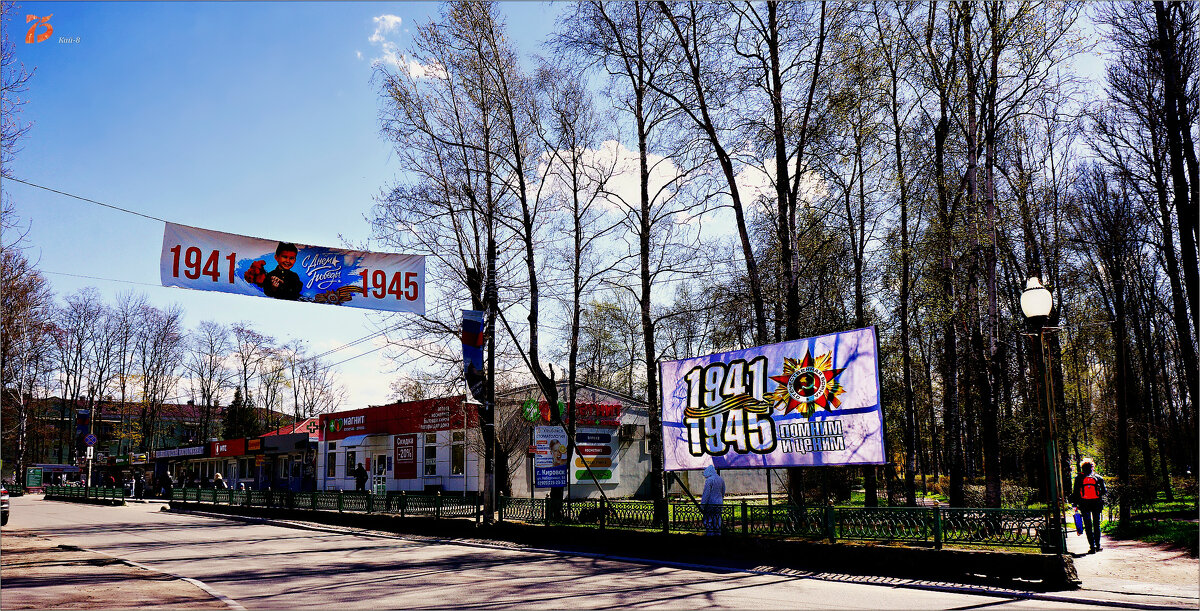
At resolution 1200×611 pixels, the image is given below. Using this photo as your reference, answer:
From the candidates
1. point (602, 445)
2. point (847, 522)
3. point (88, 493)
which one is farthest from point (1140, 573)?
point (88, 493)

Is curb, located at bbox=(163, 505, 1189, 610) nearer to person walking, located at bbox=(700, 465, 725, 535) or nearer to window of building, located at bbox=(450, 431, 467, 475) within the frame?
person walking, located at bbox=(700, 465, 725, 535)

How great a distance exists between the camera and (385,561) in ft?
49.2

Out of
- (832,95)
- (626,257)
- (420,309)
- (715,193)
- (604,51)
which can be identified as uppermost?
(604,51)

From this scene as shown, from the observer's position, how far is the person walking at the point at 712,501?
15.5 m

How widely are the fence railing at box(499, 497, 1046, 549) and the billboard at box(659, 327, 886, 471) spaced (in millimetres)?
875

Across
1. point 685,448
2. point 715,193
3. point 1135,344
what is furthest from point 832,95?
point 1135,344

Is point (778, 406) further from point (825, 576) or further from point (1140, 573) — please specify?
point (1140, 573)

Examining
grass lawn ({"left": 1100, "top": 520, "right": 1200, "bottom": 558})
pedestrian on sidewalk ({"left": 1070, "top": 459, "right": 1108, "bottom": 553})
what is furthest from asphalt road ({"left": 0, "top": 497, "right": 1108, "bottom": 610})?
grass lawn ({"left": 1100, "top": 520, "right": 1200, "bottom": 558})

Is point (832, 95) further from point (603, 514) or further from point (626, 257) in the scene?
point (603, 514)

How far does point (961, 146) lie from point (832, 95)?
444cm

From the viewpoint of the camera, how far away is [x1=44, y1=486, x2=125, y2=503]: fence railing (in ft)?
137

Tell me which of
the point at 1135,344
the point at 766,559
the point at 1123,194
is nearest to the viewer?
the point at 766,559

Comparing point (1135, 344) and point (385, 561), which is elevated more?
point (1135, 344)

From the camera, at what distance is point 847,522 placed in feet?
44.2
